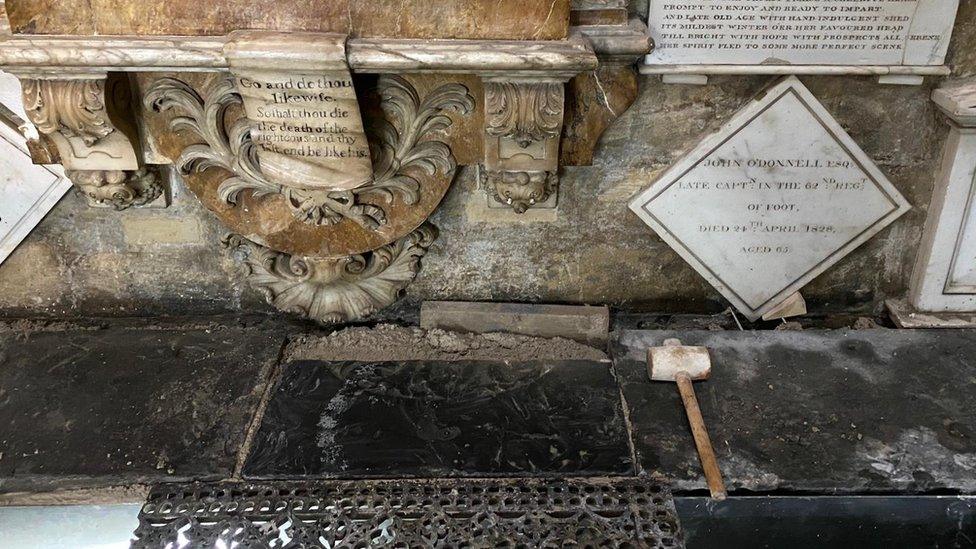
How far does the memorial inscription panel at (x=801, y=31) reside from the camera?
7.70 feet

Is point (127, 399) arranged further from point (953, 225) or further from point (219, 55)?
point (953, 225)

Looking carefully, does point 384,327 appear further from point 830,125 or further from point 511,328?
point 830,125

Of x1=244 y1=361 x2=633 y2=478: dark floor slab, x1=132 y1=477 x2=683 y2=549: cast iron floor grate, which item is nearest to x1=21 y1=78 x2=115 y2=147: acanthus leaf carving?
x1=244 y1=361 x2=633 y2=478: dark floor slab

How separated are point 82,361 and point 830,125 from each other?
8.14 feet

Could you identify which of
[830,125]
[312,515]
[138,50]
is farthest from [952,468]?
[138,50]

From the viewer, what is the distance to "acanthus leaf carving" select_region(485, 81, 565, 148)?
2.26 metres

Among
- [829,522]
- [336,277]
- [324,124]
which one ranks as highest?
[324,124]

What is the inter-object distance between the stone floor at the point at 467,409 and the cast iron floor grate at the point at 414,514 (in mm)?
54

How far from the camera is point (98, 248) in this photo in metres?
2.79

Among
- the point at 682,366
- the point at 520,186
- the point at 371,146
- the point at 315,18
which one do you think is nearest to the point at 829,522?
the point at 682,366

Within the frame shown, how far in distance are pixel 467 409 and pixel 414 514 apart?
1.33 feet

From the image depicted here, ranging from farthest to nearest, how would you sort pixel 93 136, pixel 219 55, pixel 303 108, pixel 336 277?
pixel 336 277, pixel 93 136, pixel 303 108, pixel 219 55

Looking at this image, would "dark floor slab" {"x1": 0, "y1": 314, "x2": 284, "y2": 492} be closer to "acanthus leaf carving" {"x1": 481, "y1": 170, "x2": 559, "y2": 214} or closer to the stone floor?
the stone floor

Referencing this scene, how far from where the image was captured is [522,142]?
2.38m
